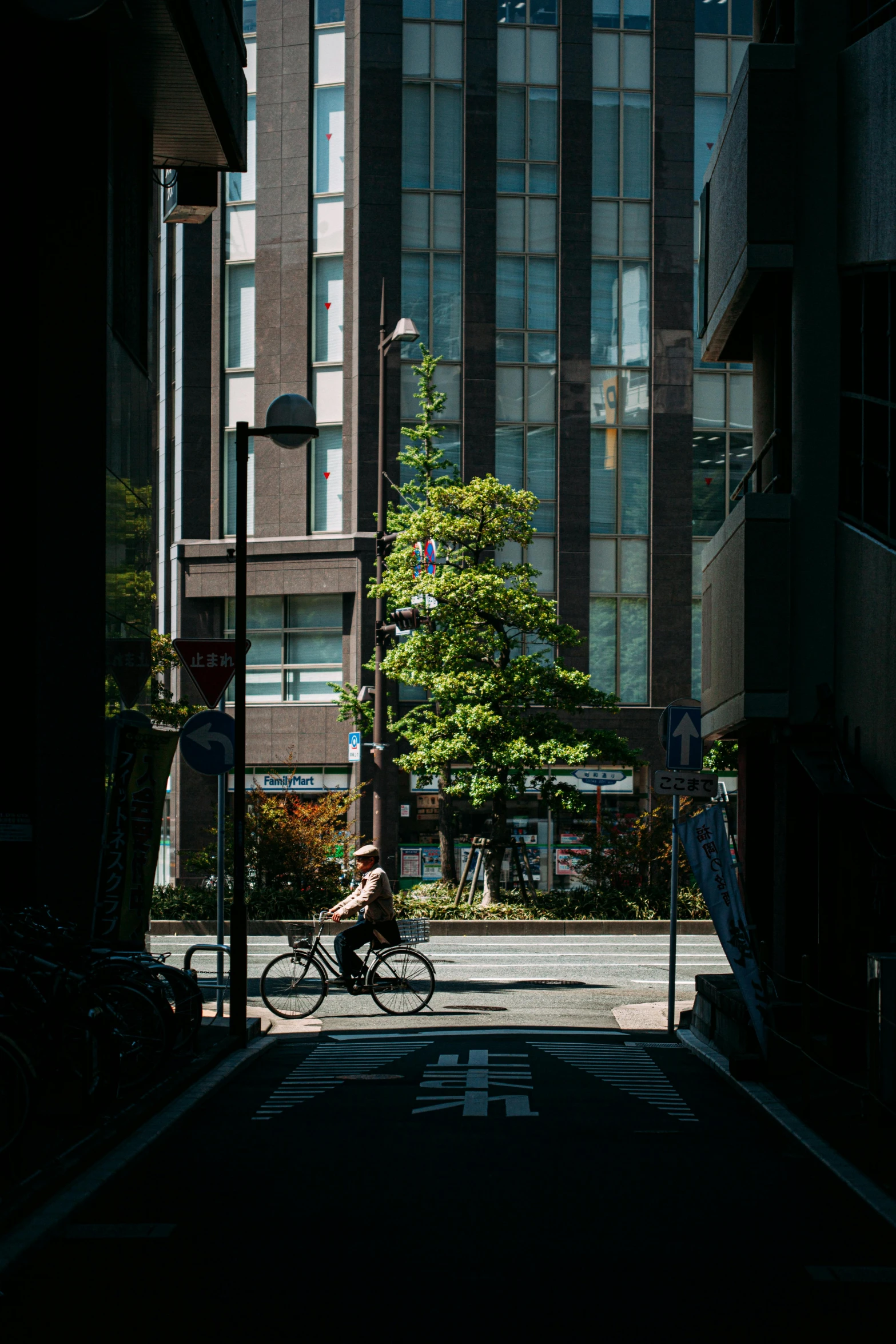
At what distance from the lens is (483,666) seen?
31.9 metres

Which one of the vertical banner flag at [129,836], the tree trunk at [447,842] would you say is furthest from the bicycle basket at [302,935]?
the tree trunk at [447,842]

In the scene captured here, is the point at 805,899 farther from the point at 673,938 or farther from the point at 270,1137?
the point at 270,1137

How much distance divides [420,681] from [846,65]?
18579 mm

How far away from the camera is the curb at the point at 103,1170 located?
6.89 metres

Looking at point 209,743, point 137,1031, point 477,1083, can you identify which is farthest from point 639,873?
point 137,1031

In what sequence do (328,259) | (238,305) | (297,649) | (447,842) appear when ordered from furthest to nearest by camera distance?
(238,305) → (328,259) → (297,649) → (447,842)

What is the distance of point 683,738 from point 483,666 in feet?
51.8

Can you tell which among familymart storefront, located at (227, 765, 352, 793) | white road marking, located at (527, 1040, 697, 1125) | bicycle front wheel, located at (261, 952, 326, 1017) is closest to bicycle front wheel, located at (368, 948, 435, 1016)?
bicycle front wheel, located at (261, 952, 326, 1017)

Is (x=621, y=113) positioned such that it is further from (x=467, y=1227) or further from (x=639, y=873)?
(x=467, y=1227)

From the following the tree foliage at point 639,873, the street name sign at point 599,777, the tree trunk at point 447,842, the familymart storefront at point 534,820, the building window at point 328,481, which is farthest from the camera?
the building window at point 328,481

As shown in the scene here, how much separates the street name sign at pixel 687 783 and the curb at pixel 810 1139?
2.62 meters

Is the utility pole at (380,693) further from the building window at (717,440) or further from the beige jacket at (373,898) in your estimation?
the beige jacket at (373,898)

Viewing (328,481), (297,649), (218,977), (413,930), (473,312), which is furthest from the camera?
(328,481)

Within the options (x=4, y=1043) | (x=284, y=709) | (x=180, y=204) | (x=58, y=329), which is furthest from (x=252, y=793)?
(x=4, y=1043)
